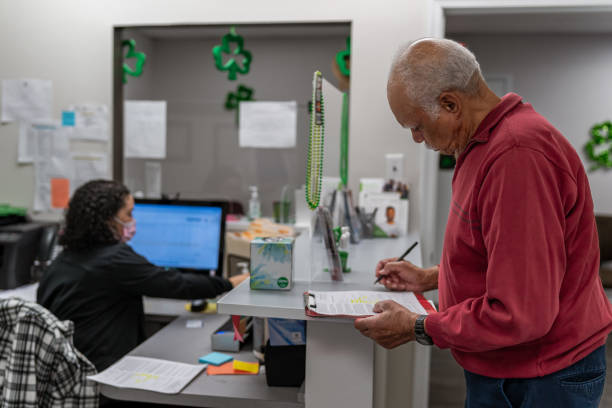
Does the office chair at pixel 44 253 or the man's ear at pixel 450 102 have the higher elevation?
the man's ear at pixel 450 102

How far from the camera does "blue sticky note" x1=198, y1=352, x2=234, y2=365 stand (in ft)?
5.67

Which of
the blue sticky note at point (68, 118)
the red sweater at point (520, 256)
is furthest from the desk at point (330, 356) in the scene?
the blue sticky note at point (68, 118)

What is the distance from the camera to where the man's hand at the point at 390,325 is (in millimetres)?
1122

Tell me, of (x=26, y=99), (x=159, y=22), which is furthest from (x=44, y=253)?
(x=159, y=22)

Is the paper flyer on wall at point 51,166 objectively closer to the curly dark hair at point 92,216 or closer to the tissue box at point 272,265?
the curly dark hair at point 92,216

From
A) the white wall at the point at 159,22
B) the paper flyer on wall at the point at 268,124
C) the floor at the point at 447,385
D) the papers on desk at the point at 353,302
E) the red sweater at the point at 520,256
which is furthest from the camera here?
the floor at the point at 447,385

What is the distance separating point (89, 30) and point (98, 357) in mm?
1653

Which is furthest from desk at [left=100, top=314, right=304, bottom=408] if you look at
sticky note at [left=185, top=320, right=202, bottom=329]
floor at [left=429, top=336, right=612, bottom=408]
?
floor at [left=429, top=336, right=612, bottom=408]

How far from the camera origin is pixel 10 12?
2.81m

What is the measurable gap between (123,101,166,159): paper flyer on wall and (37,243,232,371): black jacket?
99 cm

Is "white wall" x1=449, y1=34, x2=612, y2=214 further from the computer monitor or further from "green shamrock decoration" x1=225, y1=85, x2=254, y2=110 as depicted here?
the computer monitor

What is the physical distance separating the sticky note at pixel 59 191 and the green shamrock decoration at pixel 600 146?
172 inches

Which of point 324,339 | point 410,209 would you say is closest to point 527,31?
point 410,209

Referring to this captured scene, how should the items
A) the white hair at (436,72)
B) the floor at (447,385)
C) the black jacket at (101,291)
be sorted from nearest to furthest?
1. the white hair at (436,72)
2. the black jacket at (101,291)
3. the floor at (447,385)
